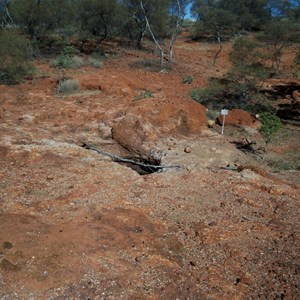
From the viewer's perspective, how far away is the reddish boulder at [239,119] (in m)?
11.2

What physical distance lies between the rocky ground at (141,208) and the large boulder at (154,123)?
0.12ft

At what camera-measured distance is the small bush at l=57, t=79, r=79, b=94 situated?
13.1 m

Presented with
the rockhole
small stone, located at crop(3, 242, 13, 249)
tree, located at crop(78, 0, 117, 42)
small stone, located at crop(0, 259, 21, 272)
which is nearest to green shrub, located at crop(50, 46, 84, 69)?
tree, located at crop(78, 0, 117, 42)

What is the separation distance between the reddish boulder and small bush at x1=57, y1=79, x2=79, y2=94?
550cm

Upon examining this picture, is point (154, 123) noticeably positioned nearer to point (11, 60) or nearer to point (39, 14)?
point (11, 60)

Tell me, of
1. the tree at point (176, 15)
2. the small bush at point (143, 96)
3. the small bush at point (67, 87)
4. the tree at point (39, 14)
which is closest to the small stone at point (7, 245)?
the small bush at point (143, 96)

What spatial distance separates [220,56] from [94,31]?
29.7 ft

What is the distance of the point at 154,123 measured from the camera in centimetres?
1037

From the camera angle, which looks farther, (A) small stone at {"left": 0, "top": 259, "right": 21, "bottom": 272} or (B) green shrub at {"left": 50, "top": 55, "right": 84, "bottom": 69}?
(B) green shrub at {"left": 50, "top": 55, "right": 84, "bottom": 69}

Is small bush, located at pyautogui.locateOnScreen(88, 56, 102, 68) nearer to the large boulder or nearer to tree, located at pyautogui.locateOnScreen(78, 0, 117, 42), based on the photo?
tree, located at pyautogui.locateOnScreen(78, 0, 117, 42)

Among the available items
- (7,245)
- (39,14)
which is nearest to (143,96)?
(7,245)

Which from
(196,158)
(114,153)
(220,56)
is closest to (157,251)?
(196,158)

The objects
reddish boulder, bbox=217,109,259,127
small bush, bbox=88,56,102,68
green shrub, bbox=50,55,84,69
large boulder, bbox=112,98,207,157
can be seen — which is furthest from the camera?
small bush, bbox=88,56,102,68

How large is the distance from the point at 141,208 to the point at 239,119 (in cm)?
645
